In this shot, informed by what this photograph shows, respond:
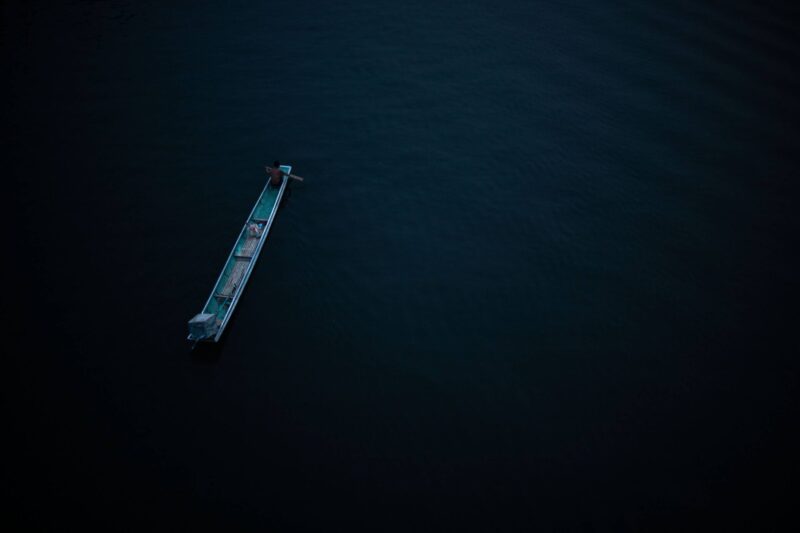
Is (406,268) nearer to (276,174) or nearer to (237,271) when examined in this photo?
(237,271)

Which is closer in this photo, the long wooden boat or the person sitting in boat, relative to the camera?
the long wooden boat

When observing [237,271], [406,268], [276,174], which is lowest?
[237,271]

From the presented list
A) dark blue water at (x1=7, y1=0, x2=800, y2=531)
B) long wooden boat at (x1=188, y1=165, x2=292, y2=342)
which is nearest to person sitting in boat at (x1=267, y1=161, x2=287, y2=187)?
long wooden boat at (x1=188, y1=165, x2=292, y2=342)

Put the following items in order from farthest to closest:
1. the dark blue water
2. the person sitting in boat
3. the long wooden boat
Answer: the person sitting in boat < the long wooden boat < the dark blue water

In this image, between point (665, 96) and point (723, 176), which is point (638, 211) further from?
point (665, 96)

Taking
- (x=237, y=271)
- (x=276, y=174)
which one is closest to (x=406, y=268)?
(x=237, y=271)

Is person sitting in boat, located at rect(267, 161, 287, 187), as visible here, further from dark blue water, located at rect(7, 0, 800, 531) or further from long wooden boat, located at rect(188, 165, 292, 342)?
dark blue water, located at rect(7, 0, 800, 531)
